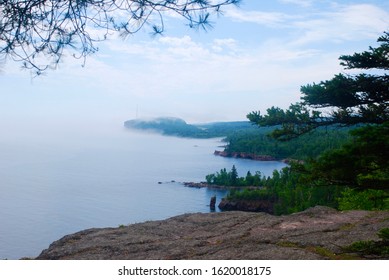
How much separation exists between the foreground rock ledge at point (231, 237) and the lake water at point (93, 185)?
8625mm

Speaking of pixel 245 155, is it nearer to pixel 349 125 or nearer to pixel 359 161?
pixel 349 125

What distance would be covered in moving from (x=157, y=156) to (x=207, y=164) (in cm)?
578

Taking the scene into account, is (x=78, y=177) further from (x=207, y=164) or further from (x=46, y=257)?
(x=46, y=257)

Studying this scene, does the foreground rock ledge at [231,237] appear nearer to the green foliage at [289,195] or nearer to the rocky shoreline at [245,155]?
the green foliage at [289,195]

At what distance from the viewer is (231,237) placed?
4227mm

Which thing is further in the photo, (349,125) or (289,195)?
(289,195)

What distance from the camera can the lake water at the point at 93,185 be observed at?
18094 mm

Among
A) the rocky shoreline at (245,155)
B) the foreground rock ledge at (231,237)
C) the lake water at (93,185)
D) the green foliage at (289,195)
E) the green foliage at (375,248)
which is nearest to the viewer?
the green foliage at (375,248)

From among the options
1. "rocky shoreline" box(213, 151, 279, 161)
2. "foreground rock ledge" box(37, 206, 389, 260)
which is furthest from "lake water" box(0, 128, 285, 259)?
"foreground rock ledge" box(37, 206, 389, 260)

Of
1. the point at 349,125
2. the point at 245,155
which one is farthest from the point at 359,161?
the point at 245,155

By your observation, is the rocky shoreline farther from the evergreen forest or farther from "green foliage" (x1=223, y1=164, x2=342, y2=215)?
the evergreen forest

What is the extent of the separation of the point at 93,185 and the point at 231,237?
82.9 feet

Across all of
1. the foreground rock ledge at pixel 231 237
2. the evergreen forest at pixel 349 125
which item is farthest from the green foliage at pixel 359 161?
the foreground rock ledge at pixel 231 237

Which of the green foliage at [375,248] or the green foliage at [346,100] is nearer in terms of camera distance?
the green foliage at [375,248]
